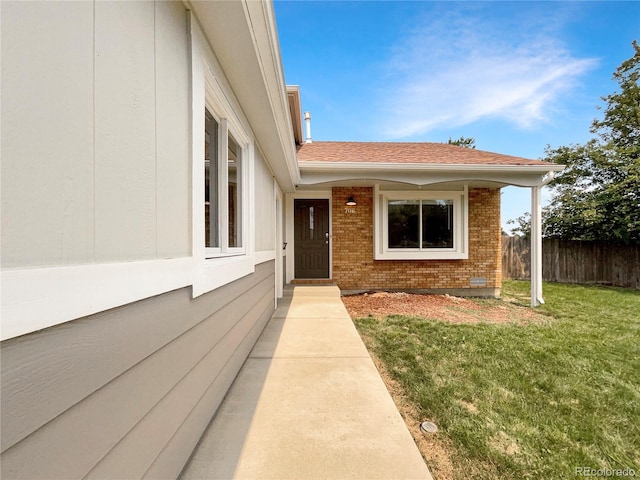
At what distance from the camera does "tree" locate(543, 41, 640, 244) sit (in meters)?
10.1

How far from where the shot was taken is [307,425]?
198 centimetres

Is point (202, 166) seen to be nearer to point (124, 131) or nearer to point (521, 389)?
point (124, 131)

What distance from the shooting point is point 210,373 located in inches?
76.1

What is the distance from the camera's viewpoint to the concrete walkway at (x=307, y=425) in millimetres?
1596

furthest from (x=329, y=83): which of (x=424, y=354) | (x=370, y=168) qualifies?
(x=424, y=354)

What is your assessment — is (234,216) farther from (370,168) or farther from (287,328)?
(370,168)

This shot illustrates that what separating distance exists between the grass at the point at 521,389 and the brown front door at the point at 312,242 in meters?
2.95

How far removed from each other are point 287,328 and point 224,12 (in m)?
3.56

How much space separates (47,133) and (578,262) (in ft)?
46.6

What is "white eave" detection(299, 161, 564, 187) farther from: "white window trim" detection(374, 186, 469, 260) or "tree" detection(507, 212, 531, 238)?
"tree" detection(507, 212, 531, 238)

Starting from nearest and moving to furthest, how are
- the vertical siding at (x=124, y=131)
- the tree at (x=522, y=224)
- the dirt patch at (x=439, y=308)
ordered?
the vertical siding at (x=124, y=131), the dirt patch at (x=439, y=308), the tree at (x=522, y=224)

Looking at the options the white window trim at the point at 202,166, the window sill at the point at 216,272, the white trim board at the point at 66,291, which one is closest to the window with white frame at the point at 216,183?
the white window trim at the point at 202,166

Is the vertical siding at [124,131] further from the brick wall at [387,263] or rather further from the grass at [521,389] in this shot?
the brick wall at [387,263]

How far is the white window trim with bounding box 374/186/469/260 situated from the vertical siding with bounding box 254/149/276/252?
3307 millimetres
